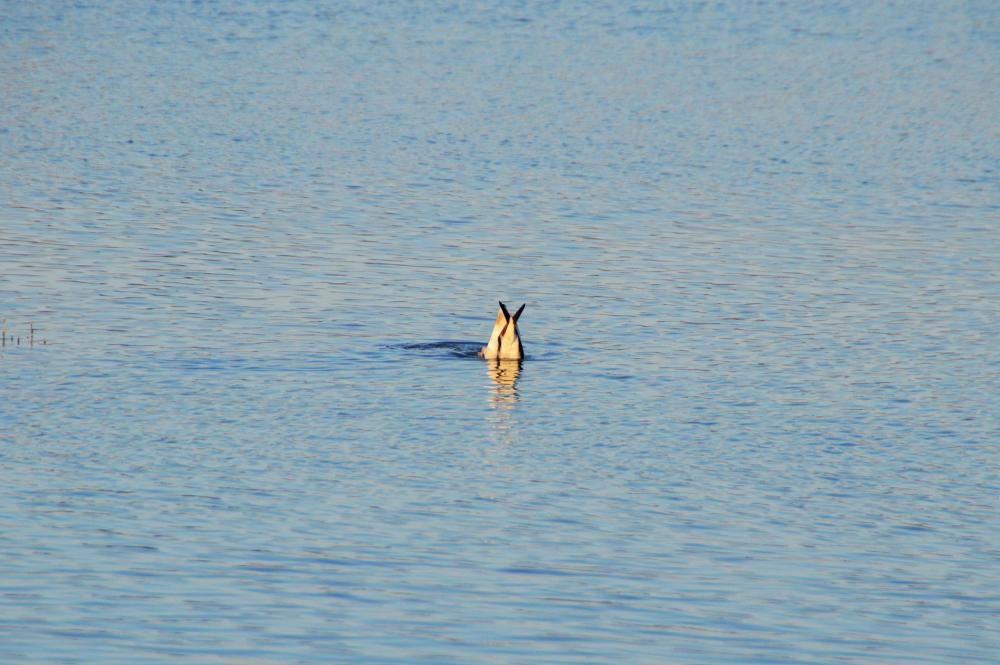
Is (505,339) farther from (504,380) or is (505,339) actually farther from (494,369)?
(504,380)

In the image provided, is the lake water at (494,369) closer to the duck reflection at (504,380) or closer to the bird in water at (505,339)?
the duck reflection at (504,380)

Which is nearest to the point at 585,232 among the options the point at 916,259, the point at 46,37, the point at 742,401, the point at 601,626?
the point at 916,259

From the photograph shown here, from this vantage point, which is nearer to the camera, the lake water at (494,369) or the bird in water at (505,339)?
the lake water at (494,369)

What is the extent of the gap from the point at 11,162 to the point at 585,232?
10877mm

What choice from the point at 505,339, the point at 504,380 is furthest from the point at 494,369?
the point at 504,380

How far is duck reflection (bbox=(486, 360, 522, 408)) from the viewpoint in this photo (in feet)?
58.3

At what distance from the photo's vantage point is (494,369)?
63.0 ft

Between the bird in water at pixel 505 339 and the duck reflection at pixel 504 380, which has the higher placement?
the bird in water at pixel 505 339

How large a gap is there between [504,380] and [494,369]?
1.71ft

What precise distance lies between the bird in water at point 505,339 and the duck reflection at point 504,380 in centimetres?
8

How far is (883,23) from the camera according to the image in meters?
53.7

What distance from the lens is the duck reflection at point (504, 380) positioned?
58.3 feet

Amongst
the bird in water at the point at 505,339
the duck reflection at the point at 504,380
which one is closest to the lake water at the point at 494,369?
the duck reflection at the point at 504,380

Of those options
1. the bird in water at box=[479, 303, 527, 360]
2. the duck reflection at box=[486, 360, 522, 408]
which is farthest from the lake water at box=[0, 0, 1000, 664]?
the bird in water at box=[479, 303, 527, 360]
